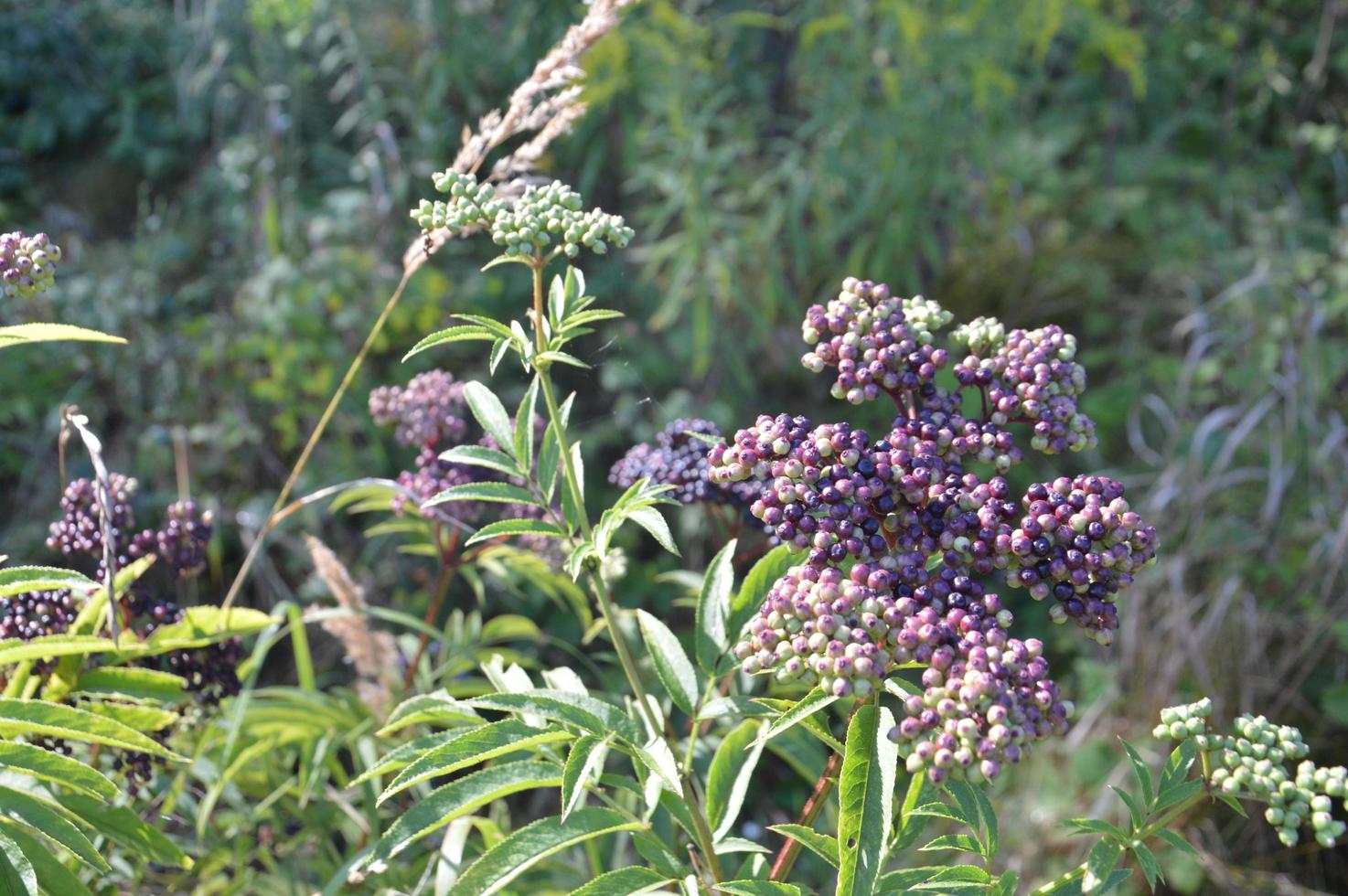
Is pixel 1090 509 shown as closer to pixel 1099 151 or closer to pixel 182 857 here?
pixel 182 857

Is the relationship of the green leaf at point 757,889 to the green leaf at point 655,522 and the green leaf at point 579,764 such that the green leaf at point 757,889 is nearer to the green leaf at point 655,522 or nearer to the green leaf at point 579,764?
the green leaf at point 579,764

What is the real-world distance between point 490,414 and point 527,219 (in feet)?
0.95

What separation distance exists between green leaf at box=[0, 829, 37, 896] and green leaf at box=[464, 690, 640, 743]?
0.46 metres

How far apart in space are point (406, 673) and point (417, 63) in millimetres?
3270

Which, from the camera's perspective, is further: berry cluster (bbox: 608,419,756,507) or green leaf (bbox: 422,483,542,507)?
berry cluster (bbox: 608,419,756,507)

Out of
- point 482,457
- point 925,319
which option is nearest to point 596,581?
point 482,457

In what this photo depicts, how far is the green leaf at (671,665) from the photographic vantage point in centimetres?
133

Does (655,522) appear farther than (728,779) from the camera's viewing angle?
No

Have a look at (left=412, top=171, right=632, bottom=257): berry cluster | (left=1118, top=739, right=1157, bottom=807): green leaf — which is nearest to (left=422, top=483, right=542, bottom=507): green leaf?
(left=412, top=171, right=632, bottom=257): berry cluster

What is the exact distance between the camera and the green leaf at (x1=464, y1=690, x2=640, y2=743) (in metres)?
1.16

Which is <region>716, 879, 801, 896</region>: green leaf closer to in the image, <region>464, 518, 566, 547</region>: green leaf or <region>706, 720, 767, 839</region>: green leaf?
<region>706, 720, 767, 839</region>: green leaf

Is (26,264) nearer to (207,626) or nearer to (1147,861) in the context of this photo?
(207,626)

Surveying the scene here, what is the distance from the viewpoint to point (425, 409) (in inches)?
68.8

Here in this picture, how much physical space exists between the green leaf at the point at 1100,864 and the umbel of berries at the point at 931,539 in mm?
208
